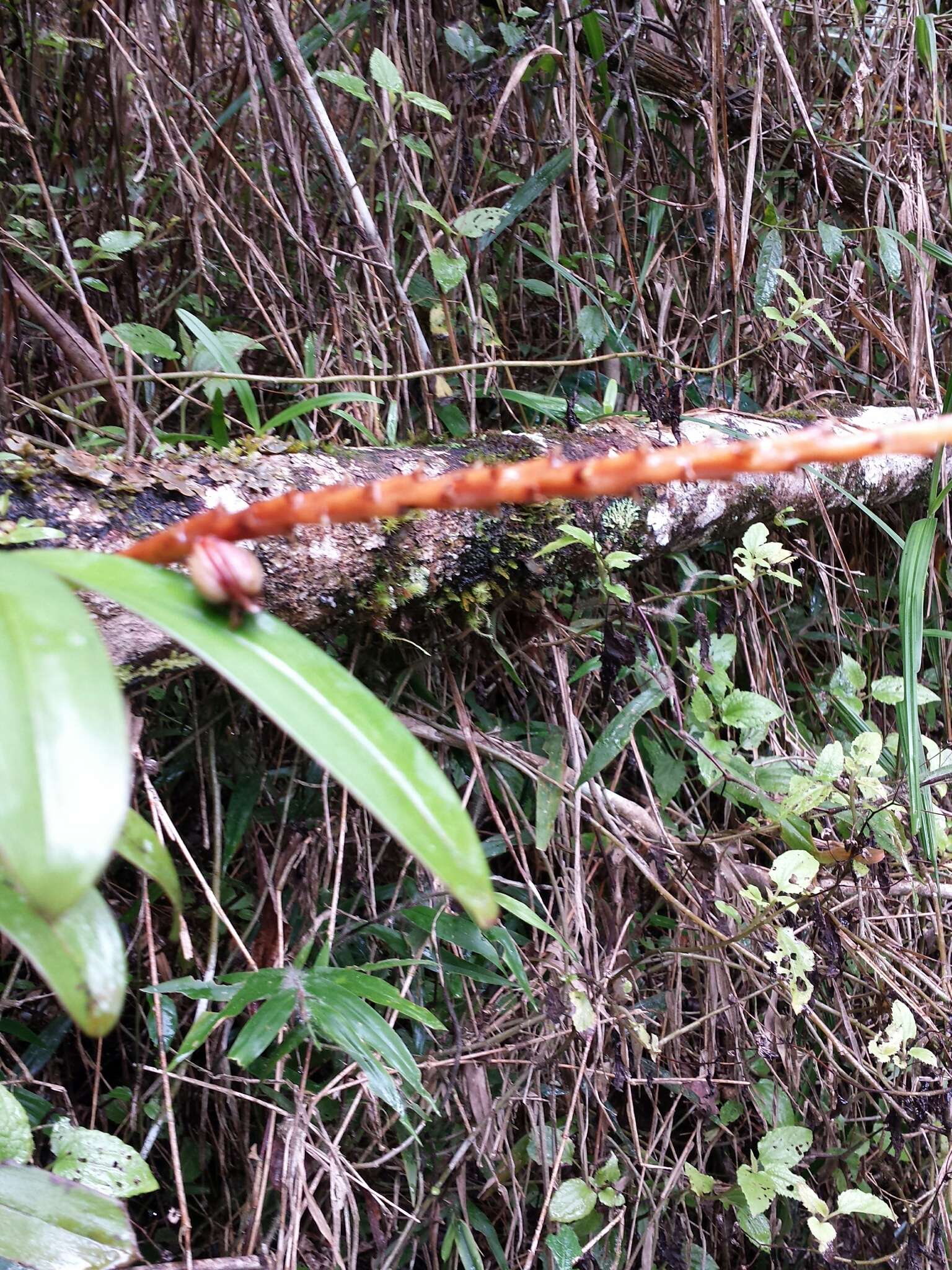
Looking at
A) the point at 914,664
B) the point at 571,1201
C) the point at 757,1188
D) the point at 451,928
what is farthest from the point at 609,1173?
the point at 914,664

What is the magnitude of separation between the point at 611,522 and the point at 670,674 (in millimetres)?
210

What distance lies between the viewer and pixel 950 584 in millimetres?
1438

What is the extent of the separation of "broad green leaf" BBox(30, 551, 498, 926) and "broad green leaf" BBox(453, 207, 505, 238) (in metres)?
0.88

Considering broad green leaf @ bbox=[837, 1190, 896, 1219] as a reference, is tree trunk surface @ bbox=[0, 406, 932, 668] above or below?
above

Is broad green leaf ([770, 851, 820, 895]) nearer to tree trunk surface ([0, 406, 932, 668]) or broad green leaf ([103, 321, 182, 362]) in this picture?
tree trunk surface ([0, 406, 932, 668])

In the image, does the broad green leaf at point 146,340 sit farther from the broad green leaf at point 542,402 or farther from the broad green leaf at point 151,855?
the broad green leaf at point 151,855

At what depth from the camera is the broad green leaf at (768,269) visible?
126cm

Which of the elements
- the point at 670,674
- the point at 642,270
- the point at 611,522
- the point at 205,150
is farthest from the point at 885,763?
the point at 205,150

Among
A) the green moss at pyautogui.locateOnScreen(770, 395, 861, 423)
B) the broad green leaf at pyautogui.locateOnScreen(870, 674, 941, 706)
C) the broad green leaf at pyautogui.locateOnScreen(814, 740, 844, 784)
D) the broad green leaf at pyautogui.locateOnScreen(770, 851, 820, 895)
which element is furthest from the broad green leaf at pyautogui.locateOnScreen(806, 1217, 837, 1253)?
the green moss at pyautogui.locateOnScreen(770, 395, 861, 423)

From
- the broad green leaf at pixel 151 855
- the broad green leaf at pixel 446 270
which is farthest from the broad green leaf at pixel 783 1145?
the broad green leaf at pixel 446 270

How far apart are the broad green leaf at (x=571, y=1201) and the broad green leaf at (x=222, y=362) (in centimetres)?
82

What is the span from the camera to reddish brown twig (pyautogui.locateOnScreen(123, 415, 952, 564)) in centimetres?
25

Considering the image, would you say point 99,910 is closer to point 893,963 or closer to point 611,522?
point 611,522

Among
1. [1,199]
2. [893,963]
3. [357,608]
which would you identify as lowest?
[893,963]
